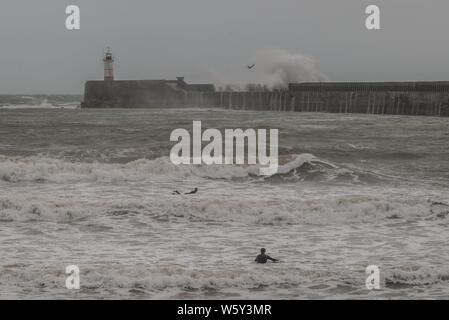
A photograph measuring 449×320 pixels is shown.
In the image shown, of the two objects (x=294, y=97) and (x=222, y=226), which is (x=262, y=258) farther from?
(x=294, y=97)

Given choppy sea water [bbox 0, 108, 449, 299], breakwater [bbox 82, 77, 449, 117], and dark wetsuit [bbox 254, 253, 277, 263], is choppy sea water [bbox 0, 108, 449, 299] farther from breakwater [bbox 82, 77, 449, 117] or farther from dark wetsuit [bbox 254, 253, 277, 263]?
breakwater [bbox 82, 77, 449, 117]

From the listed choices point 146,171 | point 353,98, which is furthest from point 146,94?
point 146,171

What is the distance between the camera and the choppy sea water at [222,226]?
8.02 metres

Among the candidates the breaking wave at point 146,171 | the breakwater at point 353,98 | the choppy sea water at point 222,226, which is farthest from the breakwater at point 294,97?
the breaking wave at point 146,171

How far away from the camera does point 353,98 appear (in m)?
49.9

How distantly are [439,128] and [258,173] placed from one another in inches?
638

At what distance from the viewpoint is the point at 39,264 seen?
8656 mm

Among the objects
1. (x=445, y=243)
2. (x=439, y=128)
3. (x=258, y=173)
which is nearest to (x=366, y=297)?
(x=445, y=243)

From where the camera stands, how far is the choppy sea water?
802 cm

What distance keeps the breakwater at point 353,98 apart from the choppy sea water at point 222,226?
23.7 metres

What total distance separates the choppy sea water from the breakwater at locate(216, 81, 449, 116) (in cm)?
2373

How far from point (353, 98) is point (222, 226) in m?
40.0

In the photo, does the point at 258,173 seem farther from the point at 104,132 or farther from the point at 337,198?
the point at 104,132

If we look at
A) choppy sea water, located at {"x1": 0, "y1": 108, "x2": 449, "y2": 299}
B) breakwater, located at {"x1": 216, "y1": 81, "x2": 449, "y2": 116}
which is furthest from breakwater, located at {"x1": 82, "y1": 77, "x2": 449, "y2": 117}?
choppy sea water, located at {"x1": 0, "y1": 108, "x2": 449, "y2": 299}
